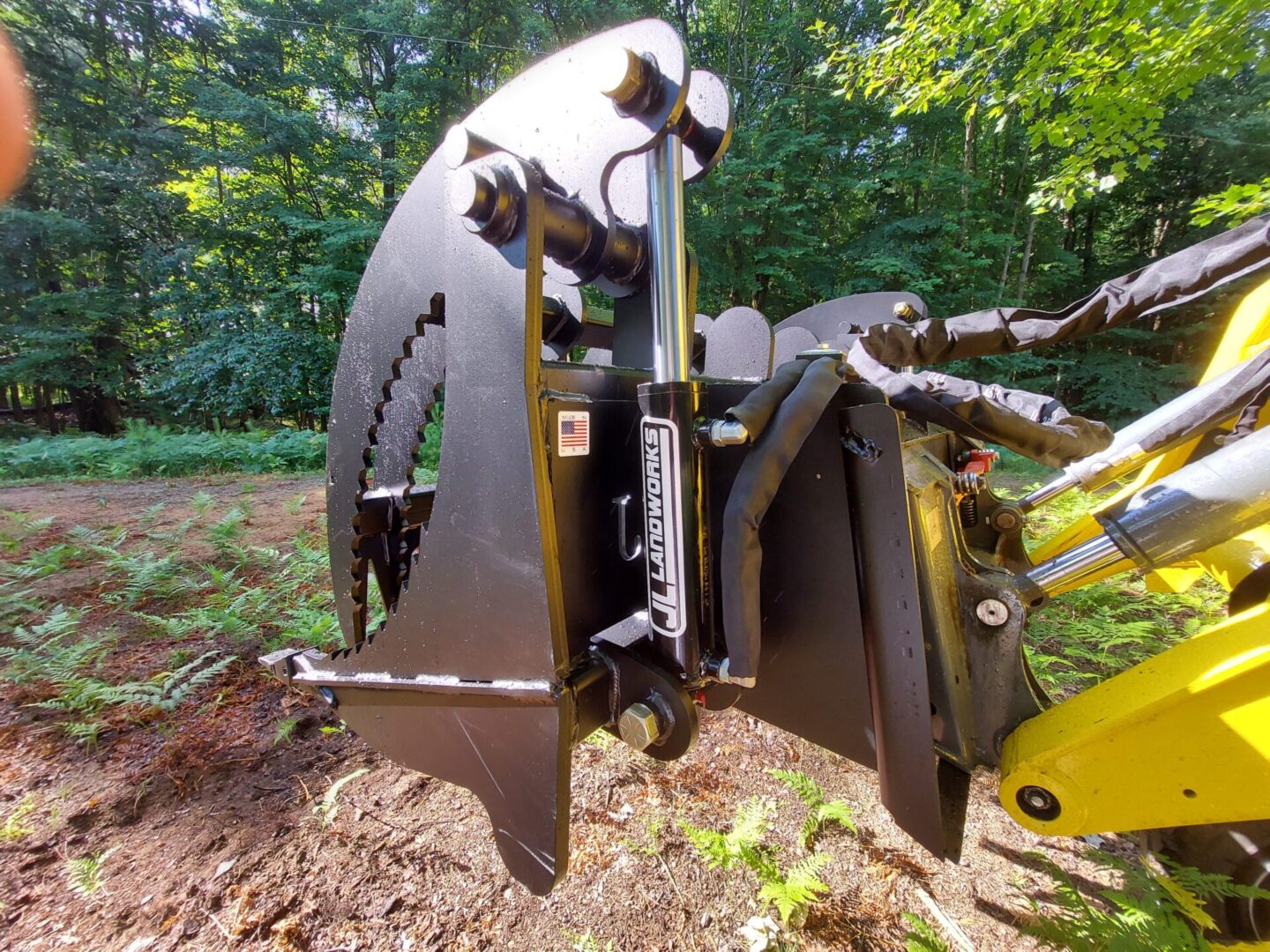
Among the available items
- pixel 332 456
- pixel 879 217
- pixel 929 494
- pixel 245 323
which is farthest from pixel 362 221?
pixel 929 494

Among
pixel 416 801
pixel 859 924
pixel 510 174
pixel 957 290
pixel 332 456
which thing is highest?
pixel 957 290

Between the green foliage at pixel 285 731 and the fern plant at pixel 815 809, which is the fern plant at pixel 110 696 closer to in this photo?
the green foliage at pixel 285 731

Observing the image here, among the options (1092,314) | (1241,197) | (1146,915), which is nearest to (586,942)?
(1146,915)

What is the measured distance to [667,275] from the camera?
3.82 ft

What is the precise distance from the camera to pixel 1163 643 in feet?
10.1

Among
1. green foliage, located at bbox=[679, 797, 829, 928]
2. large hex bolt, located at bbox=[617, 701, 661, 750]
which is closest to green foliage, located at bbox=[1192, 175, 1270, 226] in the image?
green foliage, located at bbox=[679, 797, 829, 928]

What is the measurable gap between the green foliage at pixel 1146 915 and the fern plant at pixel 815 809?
2.14ft

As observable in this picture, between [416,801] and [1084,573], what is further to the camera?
[416,801]

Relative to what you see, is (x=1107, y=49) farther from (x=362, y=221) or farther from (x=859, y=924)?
(x=362, y=221)

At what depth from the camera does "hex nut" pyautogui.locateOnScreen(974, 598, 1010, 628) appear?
135 centimetres

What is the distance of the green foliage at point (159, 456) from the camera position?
8438 millimetres

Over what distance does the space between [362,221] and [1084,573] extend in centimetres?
1527

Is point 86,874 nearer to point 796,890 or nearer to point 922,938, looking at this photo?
point 796,890

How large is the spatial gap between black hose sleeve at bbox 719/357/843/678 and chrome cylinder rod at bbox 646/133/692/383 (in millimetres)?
223
